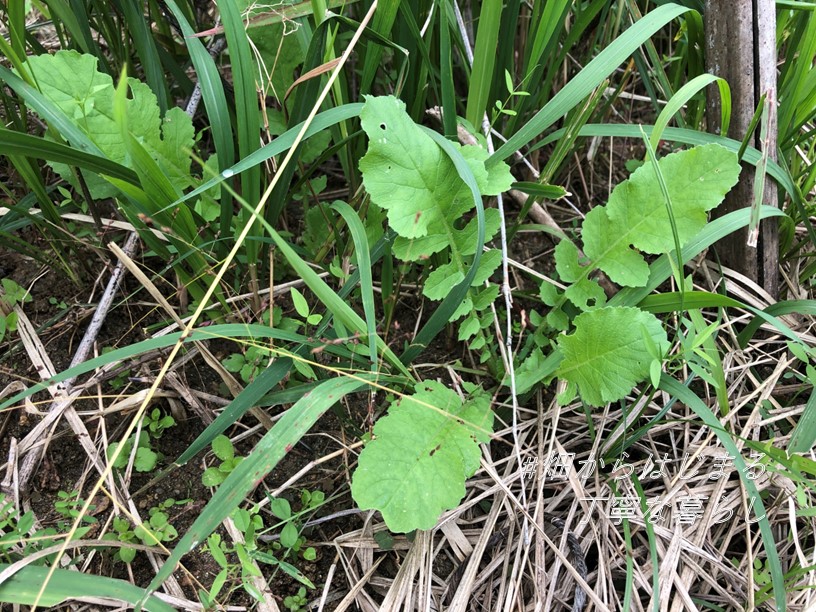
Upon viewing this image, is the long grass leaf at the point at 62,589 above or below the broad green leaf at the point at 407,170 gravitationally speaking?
below

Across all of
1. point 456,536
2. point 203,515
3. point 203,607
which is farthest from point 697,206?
point 203,607

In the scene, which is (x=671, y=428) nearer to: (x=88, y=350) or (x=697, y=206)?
(x=697, y=206)

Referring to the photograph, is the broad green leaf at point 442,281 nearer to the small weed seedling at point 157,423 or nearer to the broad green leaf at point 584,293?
the broad green leaf at point 584,293

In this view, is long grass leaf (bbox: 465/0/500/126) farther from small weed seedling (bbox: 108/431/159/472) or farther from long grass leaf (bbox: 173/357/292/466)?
small weed seedling (bbox: 108/431/159/472)

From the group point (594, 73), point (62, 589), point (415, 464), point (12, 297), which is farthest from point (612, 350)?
point (12, 297)

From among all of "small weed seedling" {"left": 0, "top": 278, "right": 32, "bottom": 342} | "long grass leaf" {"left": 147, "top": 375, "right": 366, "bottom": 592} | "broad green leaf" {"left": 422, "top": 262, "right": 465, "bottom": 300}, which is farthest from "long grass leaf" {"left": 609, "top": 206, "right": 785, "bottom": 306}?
"small weed seedling" {"left": 0, "top": 278, "right": 32, "bottom": 342}

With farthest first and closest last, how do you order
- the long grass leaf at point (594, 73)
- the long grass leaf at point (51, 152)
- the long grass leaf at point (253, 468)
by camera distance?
the long grass leaf at point (594, 73) < the long grass leaf at point (51, 152) < the long grass leaf at point (253, 468)

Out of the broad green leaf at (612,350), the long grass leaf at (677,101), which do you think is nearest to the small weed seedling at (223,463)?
the broad green leaf at (612,350)
